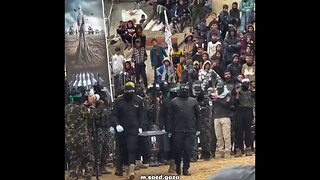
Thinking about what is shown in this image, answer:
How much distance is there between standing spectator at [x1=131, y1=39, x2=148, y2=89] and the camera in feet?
19.8

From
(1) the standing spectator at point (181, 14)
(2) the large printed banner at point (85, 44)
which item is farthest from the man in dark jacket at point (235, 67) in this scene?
(2) the large printed banner at point (85, 44)

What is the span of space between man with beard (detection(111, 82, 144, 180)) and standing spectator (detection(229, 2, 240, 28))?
1263 millimetres

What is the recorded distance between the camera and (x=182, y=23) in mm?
5992

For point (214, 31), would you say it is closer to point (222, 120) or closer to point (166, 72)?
point (166, 72)

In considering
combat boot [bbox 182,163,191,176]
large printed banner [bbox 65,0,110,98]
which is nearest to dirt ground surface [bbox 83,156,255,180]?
combat boot [bbox 182,163,191,176]

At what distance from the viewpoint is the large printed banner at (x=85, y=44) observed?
6.01 m

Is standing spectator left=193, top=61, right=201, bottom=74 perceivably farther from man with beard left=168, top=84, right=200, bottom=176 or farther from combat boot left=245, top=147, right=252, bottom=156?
combat boot left=245, top=147, right=252, bottom=156

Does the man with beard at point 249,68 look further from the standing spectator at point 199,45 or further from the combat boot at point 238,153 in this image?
the combat boot at point 238,153

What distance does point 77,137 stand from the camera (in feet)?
19.7

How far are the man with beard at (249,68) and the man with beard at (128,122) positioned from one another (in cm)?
114

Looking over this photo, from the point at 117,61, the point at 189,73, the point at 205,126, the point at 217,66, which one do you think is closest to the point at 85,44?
the point at 117,61
